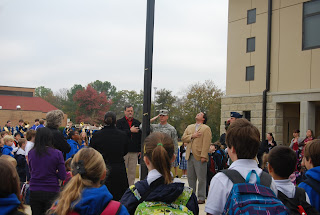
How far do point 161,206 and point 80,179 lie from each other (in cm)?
65

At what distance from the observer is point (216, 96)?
130 ft

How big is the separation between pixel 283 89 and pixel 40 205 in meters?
11.8

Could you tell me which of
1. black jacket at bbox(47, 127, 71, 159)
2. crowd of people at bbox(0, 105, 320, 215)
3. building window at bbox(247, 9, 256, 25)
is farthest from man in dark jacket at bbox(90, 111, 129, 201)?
building window at bbox(247, 9, 256, 25)

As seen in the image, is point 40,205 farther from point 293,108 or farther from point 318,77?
point 293,108

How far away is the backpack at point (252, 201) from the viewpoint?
8.02ft

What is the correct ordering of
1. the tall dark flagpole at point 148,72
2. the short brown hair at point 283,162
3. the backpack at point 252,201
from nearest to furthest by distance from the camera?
1. the backpack at point 252,201
2. the short brown hair at point 283,162
3. the tall dark flagpole at point 148,72

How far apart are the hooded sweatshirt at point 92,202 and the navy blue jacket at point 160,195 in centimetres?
26

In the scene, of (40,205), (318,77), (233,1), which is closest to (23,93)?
(233,1)

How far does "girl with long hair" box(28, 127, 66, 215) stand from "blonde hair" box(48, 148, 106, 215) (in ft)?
6.73

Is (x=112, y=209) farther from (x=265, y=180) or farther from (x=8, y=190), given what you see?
(x=265, y=180)

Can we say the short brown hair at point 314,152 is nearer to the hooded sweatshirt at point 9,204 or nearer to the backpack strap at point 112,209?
the backpack strap at point 112,209

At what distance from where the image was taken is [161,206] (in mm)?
2723

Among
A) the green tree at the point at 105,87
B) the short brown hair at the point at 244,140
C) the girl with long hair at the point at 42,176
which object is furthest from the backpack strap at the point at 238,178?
the green tree at the point at 105,87

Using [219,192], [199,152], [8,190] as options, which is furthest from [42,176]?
[199,152]
